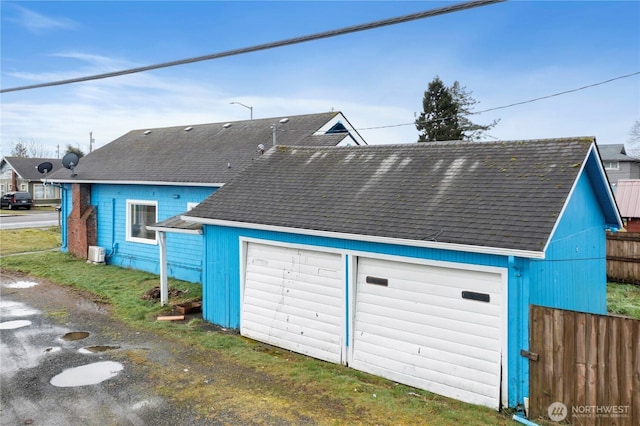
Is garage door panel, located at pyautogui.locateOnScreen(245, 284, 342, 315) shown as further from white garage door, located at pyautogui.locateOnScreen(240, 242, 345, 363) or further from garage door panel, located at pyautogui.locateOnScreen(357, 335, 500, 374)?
garage door panel, located at pyautogui.locateOnScreen(357, 335, 500, 374)

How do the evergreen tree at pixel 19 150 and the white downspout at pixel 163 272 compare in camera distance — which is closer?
the white downspout at pixel 163 272

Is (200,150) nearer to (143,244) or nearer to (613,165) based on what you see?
(143,244)

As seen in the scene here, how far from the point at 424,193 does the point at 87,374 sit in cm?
667

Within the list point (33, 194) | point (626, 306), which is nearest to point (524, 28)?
point (626, 306)

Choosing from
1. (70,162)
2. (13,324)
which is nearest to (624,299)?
(13,324)

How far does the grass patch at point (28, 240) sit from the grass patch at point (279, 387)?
549 inches

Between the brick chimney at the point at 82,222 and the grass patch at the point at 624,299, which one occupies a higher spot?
→ the brick chimney at the point at 82,222

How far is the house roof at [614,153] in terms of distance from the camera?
4888cm

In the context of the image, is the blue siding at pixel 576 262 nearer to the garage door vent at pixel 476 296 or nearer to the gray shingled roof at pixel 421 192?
the garage door vent at pixel 476 296

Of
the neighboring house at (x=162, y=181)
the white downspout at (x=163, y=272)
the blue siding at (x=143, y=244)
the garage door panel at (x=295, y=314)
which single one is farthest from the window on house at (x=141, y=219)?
the garage door panel at (x=295, y=314)

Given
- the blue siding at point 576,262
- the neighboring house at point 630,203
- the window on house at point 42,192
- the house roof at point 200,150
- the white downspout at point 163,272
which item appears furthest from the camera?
the window on house at point 42,192

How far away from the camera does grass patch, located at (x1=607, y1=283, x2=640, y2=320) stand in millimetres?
11360

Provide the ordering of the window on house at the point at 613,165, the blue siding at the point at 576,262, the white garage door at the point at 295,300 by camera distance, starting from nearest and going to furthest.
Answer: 1. the blue siding at the point at 576,262
2. the white garage door at the point at 295,300
3. the window on house at the point at 613,165

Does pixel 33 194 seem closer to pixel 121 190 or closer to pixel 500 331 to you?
pixel 121 190
